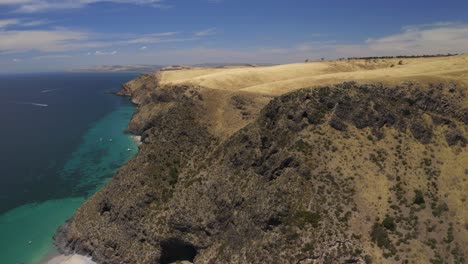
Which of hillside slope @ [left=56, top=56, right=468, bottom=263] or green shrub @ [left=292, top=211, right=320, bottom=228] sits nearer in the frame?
hillside slope @ [left=56, top=56, right=468, bottom=263]

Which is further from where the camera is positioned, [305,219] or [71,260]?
[71,260]

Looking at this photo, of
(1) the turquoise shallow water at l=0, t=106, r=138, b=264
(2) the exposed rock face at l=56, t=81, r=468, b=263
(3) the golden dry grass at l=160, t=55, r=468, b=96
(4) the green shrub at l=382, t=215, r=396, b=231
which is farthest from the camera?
(3) the golden dry grass at l=160, t=55, r=468, b=96

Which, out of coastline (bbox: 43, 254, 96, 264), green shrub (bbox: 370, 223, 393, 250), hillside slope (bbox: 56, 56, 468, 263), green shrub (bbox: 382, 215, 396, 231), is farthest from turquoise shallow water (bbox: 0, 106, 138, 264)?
green shrub (bbox: 382, 215, 396, 231)

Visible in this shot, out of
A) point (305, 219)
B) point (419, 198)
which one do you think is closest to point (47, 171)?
point (305, 219)

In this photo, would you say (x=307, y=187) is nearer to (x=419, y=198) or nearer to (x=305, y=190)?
(x=305, y=190)

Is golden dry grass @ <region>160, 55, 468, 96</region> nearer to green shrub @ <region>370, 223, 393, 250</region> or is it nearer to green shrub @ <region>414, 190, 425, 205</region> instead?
green shrub @ <region>414, 190, 425, 205</region>

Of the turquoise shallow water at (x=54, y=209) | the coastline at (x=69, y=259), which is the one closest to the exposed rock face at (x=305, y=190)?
the coastline at (x=69, y=259)

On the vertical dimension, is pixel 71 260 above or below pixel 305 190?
below
